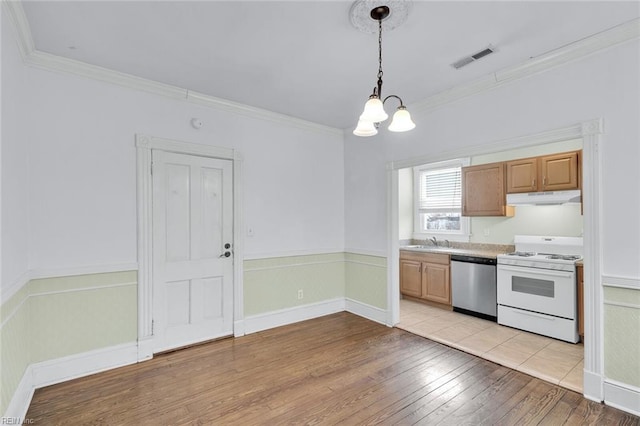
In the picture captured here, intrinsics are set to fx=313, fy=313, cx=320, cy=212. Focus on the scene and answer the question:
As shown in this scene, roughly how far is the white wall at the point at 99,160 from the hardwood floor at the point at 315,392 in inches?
44.3

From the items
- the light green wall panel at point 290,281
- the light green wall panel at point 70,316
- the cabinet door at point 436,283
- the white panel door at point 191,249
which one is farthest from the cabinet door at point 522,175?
the light green wall panel at point 70,316

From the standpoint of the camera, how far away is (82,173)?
9.34 ft

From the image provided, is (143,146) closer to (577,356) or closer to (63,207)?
(63,207)

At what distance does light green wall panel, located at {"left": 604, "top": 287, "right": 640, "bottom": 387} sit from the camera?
2289 millimetres

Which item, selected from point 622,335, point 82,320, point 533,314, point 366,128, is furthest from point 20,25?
point 533,314

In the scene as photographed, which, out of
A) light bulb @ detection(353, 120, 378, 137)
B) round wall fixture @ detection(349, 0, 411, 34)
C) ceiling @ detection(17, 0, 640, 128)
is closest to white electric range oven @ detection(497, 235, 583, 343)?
ceiling @ detection(17, 0, 640, 128)

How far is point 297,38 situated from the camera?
2414 mm

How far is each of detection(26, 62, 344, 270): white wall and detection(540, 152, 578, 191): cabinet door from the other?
3.53m

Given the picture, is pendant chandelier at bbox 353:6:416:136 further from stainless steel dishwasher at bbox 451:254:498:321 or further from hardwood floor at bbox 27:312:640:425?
stainless steel dishwasher at bbox 451:254:498:321

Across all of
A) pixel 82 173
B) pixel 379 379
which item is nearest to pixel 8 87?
pixel 82 173

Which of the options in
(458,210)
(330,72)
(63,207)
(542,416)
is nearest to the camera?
(542,416)

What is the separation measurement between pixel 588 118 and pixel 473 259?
2.40 metres

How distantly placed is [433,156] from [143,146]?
123 inches

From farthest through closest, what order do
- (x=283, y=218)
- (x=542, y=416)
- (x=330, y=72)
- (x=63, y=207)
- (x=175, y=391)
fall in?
1. (x=283, y=218)
2. (x=330, y=72)
3. (x=63, y=207)
4. (x=175, y=391)
5. (x=542, y=416)
